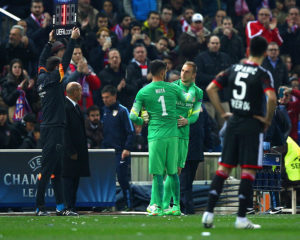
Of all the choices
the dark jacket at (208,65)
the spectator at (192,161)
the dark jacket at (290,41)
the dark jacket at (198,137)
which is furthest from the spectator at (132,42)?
the spectator at (192,161)

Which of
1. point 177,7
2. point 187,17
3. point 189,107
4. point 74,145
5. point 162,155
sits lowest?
point 162,155

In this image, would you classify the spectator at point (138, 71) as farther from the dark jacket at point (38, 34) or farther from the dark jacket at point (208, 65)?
the dark jacket at point (38, 34)

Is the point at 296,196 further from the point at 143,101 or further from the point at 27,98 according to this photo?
the point at 27,98

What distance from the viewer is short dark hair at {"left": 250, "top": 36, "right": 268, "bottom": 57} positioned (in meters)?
10.2

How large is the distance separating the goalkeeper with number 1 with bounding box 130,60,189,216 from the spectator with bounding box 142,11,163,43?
849 cm

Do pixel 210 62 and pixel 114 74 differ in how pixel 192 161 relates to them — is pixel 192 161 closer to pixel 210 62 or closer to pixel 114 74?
pixel 114 74

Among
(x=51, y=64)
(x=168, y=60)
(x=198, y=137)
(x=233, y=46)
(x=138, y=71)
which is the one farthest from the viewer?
(x=233, y=46)

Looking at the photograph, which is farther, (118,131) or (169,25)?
(169,25)

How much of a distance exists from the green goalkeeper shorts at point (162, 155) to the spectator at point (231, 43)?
27.3 ft

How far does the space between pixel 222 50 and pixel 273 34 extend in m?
1.42

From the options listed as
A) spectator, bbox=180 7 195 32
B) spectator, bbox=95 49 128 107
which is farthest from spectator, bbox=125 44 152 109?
spectator, bbox=180 7 195 32

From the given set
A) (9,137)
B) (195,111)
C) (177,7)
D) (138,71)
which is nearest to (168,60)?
(138,71)

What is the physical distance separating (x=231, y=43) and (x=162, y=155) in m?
8.69

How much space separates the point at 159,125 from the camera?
536 inches
